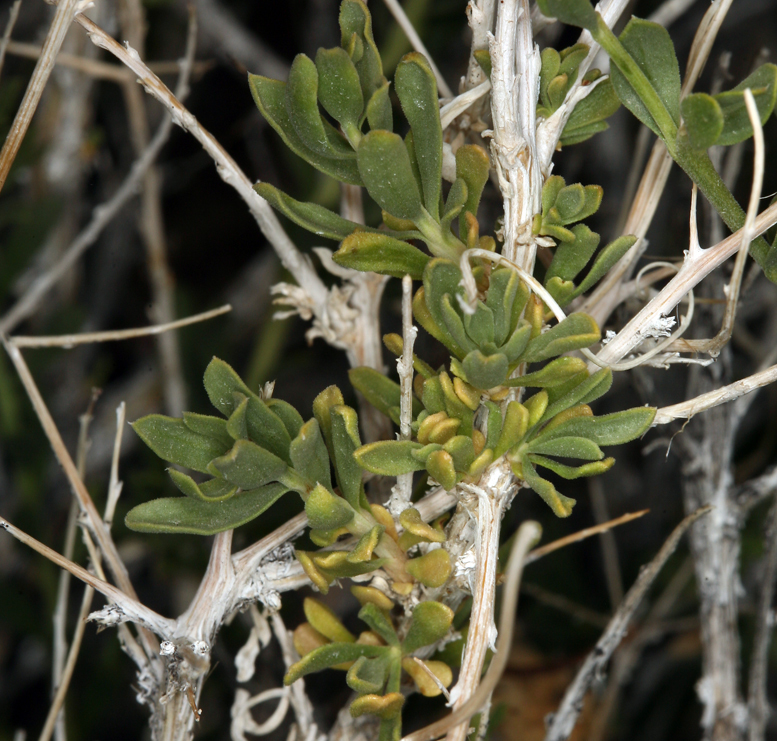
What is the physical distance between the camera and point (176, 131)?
1659mm

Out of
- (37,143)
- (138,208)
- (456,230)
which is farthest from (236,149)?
(456,230)

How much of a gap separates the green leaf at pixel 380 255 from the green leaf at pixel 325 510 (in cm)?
17

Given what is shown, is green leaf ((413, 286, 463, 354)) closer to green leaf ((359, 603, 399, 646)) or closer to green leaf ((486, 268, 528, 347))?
green leaf ((486, 268, 528, 347))

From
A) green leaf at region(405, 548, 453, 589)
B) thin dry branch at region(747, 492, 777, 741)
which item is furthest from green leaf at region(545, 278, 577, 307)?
thin dry branch at region(747, 492, 777, 741)

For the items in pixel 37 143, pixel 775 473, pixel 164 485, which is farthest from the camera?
pixel 37 143

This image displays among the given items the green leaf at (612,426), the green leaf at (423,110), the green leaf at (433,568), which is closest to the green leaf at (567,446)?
the green leaf at (612,426)

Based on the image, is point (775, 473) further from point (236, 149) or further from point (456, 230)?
point (236, 149)

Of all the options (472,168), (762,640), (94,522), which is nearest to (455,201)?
(472,168)

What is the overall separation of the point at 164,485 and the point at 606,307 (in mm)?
811

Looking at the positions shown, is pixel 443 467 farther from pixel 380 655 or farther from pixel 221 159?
pixel 221 159

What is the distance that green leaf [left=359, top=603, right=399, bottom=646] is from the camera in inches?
Result: 24.9

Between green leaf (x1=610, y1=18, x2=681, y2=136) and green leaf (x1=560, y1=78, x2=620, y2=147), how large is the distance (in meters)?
0.05

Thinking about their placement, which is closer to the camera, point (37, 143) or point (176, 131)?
point (37, 143)

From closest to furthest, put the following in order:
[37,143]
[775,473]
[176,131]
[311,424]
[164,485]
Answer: [311,424]
[775,473]
[164,485]
[37,143]
[176,131]
